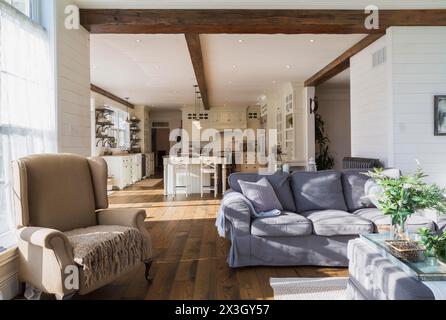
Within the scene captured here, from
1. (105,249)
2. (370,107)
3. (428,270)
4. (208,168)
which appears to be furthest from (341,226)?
(208,168)

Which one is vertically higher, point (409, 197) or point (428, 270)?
point (409, 197)

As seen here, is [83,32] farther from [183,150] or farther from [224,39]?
[183,150]

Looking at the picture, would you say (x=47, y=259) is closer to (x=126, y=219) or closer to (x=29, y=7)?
(x=126, y=219)

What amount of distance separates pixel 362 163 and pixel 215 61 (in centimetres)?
332

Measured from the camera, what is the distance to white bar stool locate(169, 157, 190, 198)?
768cm

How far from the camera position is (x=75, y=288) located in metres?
2.20

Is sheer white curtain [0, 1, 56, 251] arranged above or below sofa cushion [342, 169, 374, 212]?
above

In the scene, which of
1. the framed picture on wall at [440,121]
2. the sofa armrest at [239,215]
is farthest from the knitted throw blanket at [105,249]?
the framed picture on wall at [440,121]

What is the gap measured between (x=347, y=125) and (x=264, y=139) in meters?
3.25

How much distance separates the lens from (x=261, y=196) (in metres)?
3.52

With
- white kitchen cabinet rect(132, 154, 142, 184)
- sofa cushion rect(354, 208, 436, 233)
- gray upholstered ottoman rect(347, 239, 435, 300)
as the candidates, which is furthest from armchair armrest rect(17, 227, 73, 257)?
white kitchen cabinet rect(132, 154, 142, 184)

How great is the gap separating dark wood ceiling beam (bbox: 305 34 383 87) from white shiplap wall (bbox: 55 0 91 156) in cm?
422

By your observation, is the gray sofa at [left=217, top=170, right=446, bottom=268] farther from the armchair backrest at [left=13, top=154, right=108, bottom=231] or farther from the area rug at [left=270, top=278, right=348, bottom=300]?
the armchair backrest at [left=13, top=154, right=108, bottom=231]

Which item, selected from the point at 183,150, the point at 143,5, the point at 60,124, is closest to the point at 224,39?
the point at 143,5
